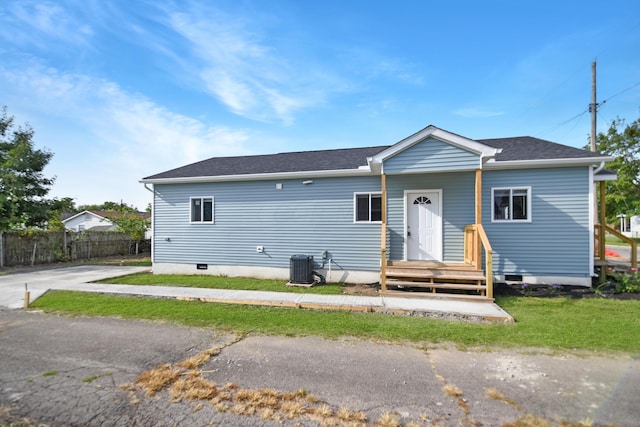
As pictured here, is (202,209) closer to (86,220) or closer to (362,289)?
(362,289)

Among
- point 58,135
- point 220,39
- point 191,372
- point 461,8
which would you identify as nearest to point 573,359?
point 191,372

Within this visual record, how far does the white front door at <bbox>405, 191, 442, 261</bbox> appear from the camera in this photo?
28.9ft

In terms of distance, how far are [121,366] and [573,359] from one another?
5.85 metres

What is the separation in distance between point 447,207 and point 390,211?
1666mm

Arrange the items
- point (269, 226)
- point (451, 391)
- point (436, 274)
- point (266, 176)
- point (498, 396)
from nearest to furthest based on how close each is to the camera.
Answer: point (498, 396) < point (451, 391) < point (436, 274) < point (266, 176) < point (269, 226)

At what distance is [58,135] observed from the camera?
39.9 ft

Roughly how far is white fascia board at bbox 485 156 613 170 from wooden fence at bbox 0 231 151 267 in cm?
1975

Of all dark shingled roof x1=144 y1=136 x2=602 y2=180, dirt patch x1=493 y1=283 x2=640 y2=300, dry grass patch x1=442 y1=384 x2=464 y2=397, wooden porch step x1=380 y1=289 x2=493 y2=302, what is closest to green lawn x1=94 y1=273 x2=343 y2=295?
wooden porch step x1=380 y1=289 x2=493 y2=302

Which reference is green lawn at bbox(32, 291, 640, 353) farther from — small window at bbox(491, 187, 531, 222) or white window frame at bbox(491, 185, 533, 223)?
small window at bbox(491, 187, 531, 222)

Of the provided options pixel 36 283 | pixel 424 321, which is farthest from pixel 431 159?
pixel 36 283

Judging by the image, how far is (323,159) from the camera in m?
11.0

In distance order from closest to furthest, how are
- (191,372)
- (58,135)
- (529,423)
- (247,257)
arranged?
(529,423)
(191,372)
(247,257)
(58,135)

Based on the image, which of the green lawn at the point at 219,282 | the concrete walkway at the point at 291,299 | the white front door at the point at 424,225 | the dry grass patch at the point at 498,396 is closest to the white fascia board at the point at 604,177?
the white front door at the point at 424,225

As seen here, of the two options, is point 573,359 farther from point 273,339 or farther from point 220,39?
point 220,39
